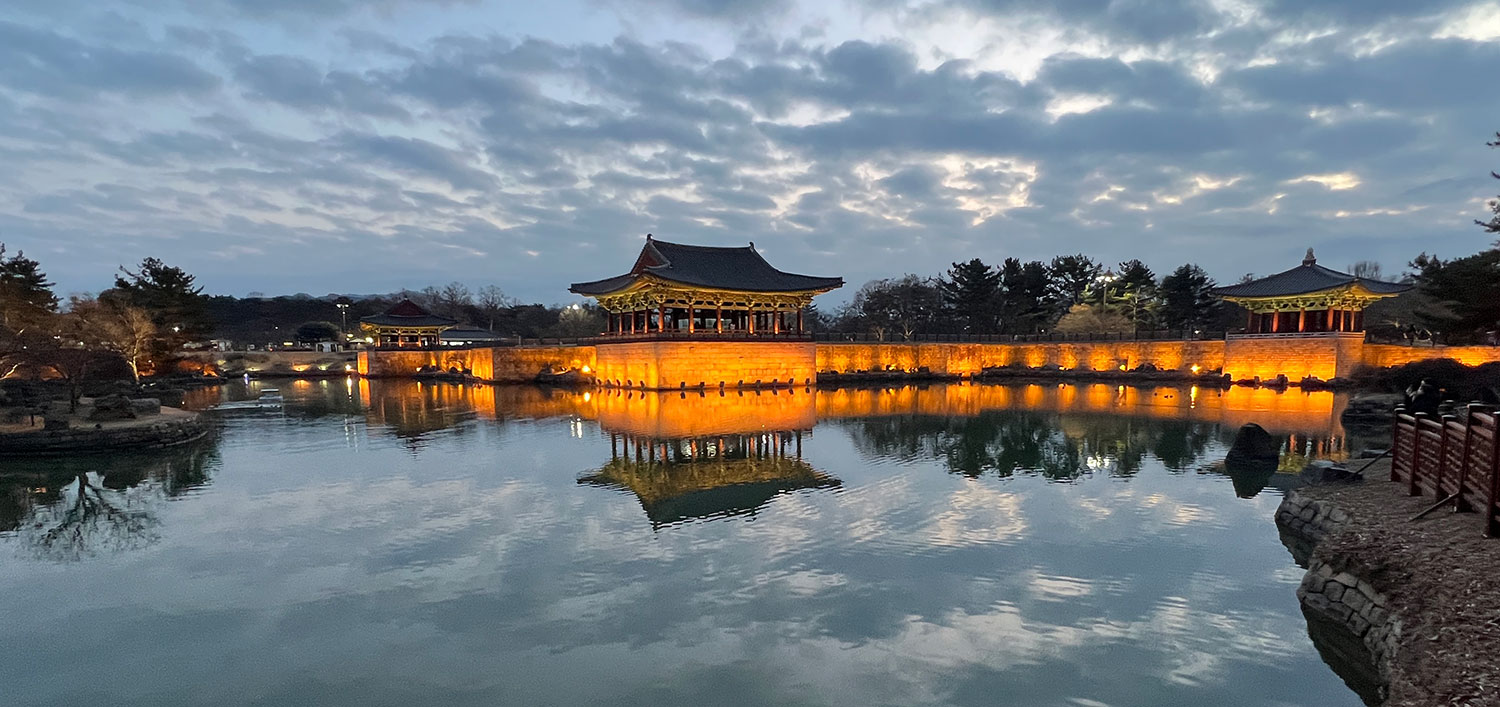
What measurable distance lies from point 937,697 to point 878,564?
2833 millimetres

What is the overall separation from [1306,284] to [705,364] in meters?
31.6

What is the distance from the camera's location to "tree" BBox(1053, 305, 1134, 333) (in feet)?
151

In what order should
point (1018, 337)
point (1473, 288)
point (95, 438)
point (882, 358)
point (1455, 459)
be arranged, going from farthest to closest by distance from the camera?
point (1018, 337), point (882, 358), point (95, 438), point (1473, 288), point (1455, 459)

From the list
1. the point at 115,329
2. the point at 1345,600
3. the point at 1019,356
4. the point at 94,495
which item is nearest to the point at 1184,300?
the point at 1019,356

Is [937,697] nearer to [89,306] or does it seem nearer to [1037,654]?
[1037,654]

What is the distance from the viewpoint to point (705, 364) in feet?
98.2

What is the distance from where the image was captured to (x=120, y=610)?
6.91 m

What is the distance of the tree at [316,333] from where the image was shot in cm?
6241

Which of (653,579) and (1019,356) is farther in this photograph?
(1019,356)

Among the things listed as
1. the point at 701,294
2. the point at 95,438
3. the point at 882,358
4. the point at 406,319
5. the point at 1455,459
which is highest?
the point at 701,294

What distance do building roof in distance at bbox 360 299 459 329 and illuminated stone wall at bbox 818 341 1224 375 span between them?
3280cm

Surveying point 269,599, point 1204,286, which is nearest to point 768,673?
point 269,599

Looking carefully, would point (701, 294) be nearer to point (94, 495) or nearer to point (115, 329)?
point (94, 495)

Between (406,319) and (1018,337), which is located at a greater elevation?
(406,319)
